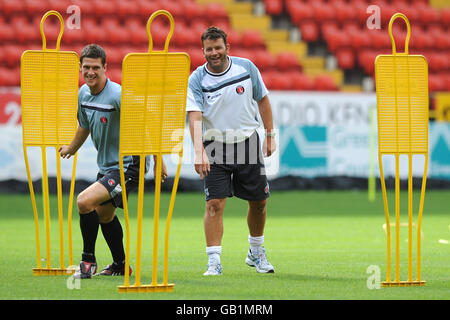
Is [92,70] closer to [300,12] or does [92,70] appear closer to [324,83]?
[324,83]

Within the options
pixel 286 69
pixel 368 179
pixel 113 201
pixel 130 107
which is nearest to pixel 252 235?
pixel 113 201

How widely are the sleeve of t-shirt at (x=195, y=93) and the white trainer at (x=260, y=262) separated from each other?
1246 millimetres

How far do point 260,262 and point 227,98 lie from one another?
1325mm

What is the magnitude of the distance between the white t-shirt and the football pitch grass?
1.12m

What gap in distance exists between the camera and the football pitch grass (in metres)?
5.66

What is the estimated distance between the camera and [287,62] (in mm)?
20031

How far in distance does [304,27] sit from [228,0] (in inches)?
78.2

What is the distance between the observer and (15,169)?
49.9ft

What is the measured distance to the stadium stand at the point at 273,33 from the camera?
62.2ft

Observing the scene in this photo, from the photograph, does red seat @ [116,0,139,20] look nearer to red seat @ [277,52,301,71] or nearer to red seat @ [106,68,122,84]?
red seat @ [106,68,122,84]

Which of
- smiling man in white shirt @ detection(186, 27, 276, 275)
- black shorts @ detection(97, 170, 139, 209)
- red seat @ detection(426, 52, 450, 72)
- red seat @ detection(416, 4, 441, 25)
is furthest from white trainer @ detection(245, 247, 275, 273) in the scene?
red seat @ detection(416, 4, 441, 25)

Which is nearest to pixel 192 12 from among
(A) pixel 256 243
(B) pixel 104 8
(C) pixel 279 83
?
(B) pixel 104 8

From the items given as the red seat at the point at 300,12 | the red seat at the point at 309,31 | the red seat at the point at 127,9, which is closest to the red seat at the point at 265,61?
the red seat at the point at 309,31

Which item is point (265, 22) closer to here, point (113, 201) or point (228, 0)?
point (228, 0)
